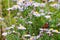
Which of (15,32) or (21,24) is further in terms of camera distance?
(21,24)

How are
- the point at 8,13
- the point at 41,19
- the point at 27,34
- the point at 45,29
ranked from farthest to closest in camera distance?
the point at 8,13
the point at 41,19
the point at 27,34
the point at 45,29

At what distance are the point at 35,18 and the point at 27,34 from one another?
0.76 ft

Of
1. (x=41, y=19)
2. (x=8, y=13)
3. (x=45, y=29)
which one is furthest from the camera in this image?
(x=8, y=13)

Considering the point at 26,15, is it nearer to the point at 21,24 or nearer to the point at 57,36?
the point at 21,24

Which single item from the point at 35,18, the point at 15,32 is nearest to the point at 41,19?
the point at 35,18

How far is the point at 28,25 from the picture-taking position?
2.31m

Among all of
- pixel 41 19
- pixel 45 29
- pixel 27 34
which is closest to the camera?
pixel 45 29

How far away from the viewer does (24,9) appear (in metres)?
2.34

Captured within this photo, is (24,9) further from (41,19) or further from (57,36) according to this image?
(57,36)

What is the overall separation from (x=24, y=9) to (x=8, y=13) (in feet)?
2.11

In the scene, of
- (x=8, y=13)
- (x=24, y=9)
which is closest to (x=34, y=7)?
(x=24, y=9)

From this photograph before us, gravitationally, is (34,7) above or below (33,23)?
above

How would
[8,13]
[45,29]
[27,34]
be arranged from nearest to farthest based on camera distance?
[45,29], [27,34], [8,13]

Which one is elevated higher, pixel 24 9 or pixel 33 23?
pixel 24 9
